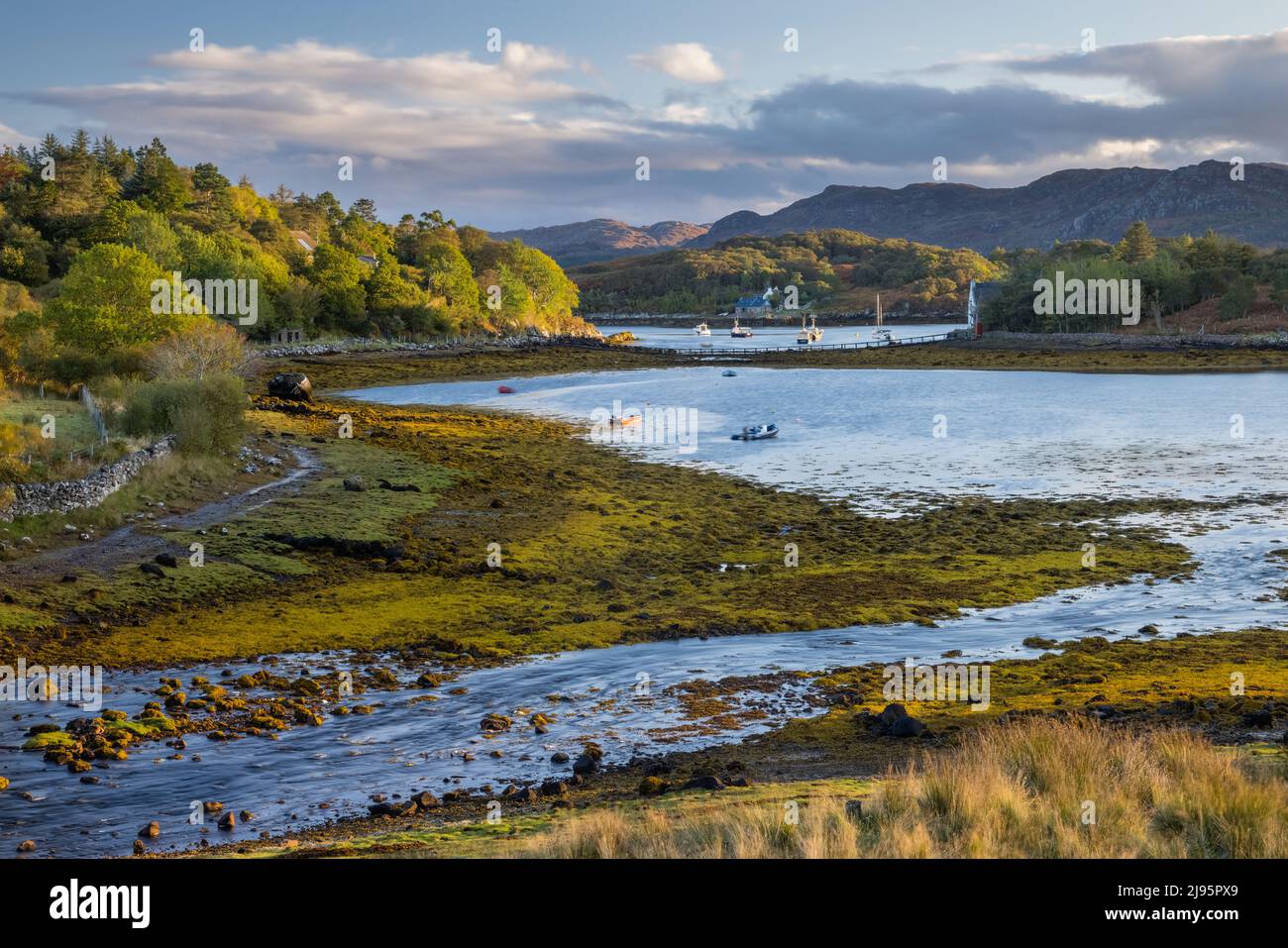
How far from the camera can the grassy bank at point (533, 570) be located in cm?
2280

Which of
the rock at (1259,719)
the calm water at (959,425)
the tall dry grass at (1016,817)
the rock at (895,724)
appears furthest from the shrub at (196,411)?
the rock at (1259,719)

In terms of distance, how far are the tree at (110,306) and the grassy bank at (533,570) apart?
1701 cm

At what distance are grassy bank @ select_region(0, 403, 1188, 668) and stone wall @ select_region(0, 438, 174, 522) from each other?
288 centimetres

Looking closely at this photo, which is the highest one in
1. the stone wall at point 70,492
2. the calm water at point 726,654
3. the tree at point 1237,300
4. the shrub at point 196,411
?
the tree at point 1237,300

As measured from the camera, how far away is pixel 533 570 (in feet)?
94.1

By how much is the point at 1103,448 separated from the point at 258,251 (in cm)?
9469

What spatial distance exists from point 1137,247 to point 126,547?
160 m

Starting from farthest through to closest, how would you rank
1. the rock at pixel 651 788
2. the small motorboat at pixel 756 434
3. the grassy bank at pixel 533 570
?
the small motorboat at pixel 756 434 → the grassy bank at pixel 533 570 → the rock at pixel 651 788

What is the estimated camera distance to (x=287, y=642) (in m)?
22.2

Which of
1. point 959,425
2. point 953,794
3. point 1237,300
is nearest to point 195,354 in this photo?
point 959,425

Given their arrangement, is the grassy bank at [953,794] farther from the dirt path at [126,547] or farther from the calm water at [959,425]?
the calm water at [959,425]

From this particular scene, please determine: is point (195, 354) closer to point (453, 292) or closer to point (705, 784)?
point (705, 784)

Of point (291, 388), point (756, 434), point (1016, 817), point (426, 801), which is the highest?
point (291, 388)
